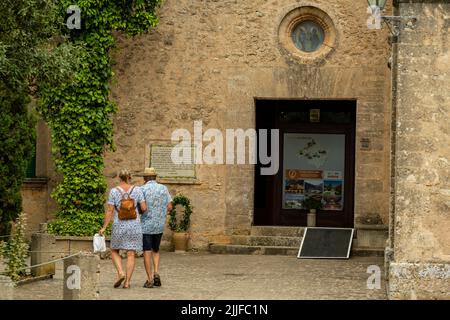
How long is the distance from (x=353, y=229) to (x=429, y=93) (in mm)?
7075

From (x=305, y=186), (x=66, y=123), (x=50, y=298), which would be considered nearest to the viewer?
(x=50, y=298)

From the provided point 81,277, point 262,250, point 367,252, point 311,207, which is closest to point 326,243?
point 367,252

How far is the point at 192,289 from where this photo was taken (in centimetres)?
1513

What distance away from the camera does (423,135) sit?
14164 mm

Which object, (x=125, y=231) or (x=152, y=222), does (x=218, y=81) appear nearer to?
(x=152, y=222)

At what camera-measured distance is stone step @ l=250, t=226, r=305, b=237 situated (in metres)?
21.1

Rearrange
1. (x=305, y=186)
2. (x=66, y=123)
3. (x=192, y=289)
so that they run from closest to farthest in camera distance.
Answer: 1. (x=192, y=289)
2. (x=66, y=123)
3. (x=305, y=186)

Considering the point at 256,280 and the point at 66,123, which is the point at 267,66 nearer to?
the point at 66,123

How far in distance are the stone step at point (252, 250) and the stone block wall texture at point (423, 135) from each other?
6.48 m

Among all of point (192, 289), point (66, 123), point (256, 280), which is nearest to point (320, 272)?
point (256, 280)

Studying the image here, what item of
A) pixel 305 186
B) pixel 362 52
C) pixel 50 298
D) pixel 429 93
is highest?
pixel 362 52

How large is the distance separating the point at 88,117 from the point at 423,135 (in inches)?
309

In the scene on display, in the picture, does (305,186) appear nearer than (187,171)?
No

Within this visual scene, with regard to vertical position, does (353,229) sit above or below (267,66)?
below
